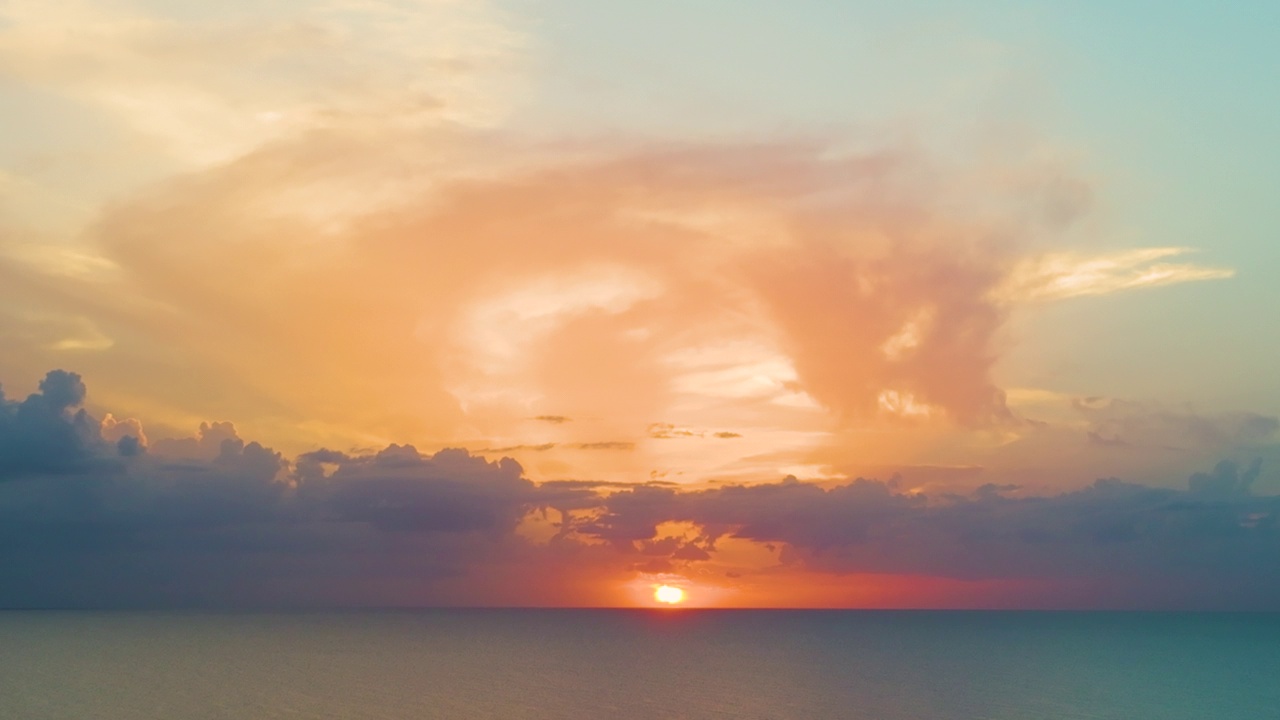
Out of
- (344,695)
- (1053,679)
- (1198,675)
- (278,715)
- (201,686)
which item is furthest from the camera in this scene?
(1198,675)

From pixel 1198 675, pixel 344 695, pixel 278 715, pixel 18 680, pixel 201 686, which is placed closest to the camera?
pixel 278 715

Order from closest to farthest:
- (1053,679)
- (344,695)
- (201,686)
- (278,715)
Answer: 1. (278,715)
2. (344,695)
3. (201,686)
4. (1053,679)

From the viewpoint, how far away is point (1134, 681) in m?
180

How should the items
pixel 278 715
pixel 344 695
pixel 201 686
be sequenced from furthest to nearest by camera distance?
pixel 201 686 < pixel 344 695 < pixel 278 715

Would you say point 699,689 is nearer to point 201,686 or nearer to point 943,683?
point 943,683

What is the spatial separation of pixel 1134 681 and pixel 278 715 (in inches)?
5620

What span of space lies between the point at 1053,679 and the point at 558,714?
9912cm

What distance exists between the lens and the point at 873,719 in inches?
Result: 4860

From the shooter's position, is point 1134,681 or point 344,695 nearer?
point 344,695

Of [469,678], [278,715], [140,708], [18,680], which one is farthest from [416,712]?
[18,680]

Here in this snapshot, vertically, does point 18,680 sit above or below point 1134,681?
below

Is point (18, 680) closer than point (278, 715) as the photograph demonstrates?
No

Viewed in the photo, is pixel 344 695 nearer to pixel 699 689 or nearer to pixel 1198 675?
pixel 699 689

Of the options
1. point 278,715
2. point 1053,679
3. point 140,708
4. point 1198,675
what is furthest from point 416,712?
point 1198,675
